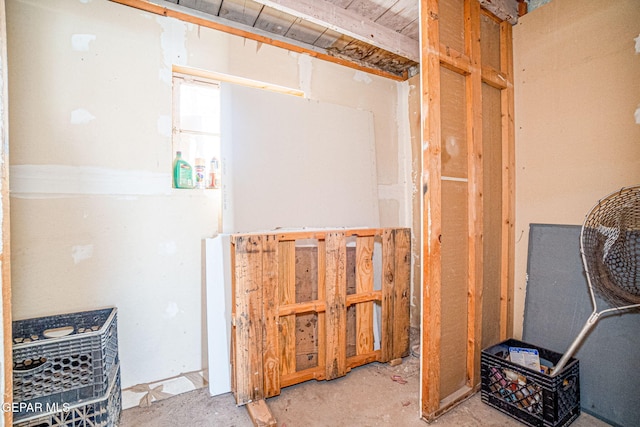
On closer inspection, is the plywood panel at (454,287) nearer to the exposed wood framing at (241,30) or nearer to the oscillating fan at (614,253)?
the oscillating fan at (614,253)

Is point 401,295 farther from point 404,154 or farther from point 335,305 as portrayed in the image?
point 404,154

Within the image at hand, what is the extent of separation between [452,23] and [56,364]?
9.37 ft

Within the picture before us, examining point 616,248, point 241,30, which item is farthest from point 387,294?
point 241,30

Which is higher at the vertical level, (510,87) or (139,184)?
(510,87)

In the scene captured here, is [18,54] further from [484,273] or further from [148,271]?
[484,273]

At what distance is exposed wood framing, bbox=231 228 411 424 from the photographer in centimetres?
175

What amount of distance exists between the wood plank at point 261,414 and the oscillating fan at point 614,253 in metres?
1.54

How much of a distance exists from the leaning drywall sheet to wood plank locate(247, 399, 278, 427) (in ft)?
5.74

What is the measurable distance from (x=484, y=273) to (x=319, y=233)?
115cm

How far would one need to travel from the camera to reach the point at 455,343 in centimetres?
178

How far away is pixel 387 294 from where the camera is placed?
2211 mm

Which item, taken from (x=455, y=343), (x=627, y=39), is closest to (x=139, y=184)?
(x=455, y=343)

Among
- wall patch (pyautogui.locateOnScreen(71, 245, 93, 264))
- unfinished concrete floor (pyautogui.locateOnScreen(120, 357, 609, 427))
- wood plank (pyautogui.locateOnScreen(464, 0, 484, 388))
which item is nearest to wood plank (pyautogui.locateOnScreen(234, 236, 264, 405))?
unfinished concrete floor (pyautogui.locateOnScreen(120, 357, 609, 427))

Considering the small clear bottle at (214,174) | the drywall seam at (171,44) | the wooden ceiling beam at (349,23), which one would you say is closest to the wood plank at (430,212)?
the wooden ceiling beam at (349,23)
